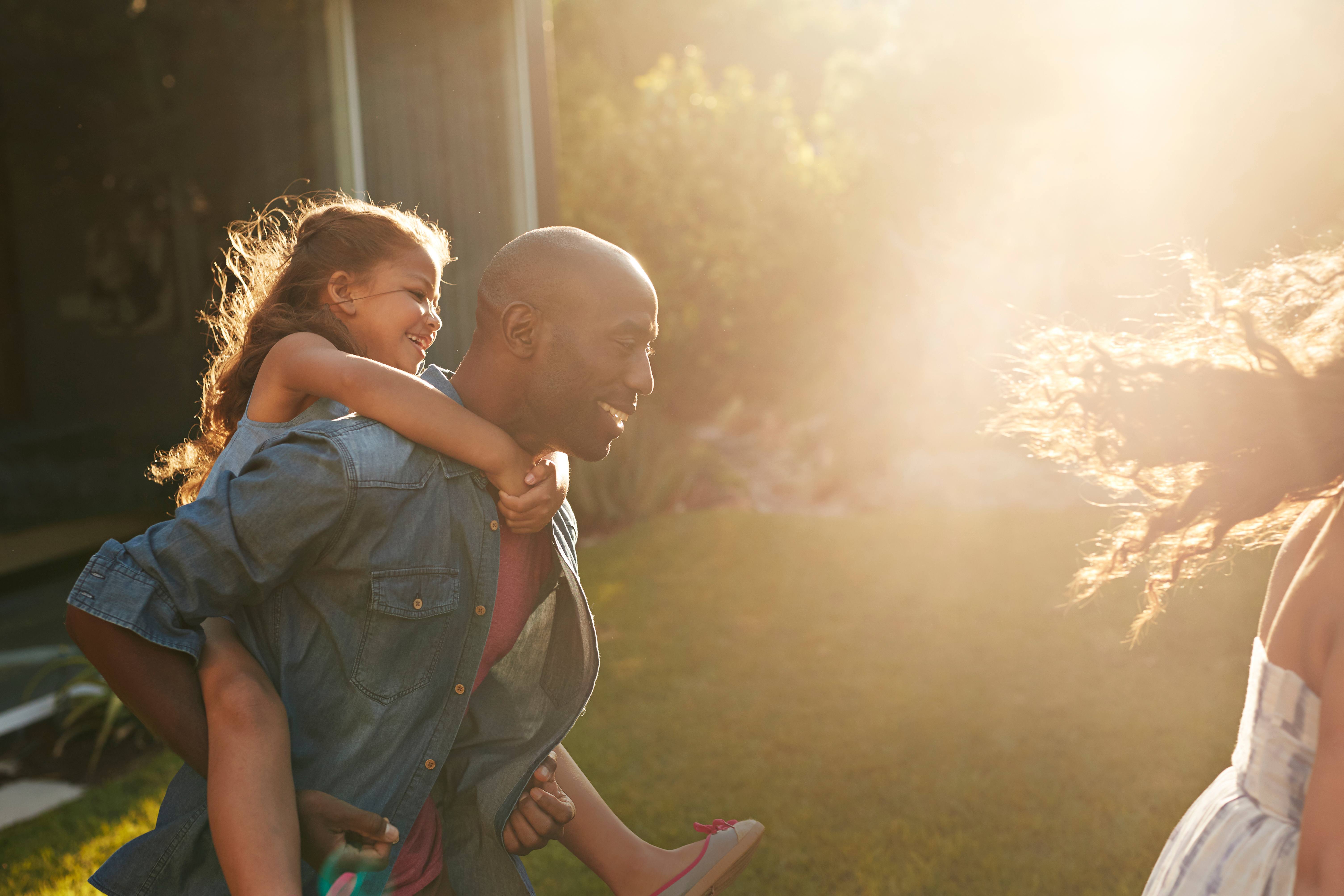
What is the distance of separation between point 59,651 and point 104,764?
3.35 feet

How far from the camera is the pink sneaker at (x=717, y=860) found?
6.48ft

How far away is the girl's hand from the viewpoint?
5.67 feet

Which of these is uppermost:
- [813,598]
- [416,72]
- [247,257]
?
[416,72]

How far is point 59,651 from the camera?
5.13 meters

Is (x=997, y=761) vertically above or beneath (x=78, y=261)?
beneath

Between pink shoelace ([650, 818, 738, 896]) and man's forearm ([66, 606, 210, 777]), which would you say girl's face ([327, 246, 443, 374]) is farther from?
pink shoelace ([650, 818, 738, 896])

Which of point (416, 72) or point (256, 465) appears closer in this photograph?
point (256, 465)

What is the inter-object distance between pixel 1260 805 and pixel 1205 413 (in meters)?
0.66

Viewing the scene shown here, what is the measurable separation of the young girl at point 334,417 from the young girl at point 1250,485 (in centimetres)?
95

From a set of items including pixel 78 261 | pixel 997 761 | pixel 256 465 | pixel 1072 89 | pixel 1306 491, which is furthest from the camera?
pixel 1072 89

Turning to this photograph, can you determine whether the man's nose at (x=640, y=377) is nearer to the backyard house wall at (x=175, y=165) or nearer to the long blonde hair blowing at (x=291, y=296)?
the long blonde hair blowing at (x=291, y=296)

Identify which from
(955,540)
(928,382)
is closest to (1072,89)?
(928,382)

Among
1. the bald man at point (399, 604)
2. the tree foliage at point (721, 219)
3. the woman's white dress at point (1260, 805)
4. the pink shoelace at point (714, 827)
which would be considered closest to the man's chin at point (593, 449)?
the bald man at point (399, 604)

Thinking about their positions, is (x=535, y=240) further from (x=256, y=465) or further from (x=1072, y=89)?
(x=1072, y=89)
